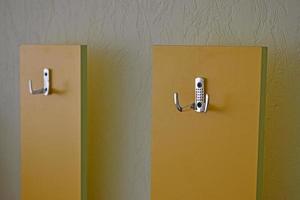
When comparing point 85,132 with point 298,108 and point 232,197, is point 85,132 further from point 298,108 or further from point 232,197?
point 298,108

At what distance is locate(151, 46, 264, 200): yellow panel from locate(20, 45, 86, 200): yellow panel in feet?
0.87

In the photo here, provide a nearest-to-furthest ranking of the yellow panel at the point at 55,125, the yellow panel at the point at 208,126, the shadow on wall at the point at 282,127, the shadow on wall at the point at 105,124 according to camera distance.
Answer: the yellow panel at the point at 208,126, the shadow on wall at the point at 282,127, the yellow panel at the point at 55,125, the shadow on wall at the point at 105,124

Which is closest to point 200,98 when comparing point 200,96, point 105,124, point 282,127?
point 200,96

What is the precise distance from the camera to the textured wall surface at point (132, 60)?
4.30 feet

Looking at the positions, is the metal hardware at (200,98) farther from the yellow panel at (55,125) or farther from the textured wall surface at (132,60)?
the yellow panel at (55,125)

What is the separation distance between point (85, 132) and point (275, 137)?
572mm

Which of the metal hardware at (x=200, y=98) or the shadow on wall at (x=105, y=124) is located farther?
the shadow on wall at (x=105, y=124)

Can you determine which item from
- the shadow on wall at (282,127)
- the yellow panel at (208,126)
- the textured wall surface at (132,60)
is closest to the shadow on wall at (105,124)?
the textured wall surface at (132,60)

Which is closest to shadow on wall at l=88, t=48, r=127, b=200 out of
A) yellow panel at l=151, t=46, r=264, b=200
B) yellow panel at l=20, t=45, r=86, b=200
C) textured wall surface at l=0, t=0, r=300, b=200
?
textured wall surface at l=0, t=0, r=300, b=200

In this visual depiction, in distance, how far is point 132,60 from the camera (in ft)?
5.01

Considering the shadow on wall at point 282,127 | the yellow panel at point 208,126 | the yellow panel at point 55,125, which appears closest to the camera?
the yellow panel at point 208,126

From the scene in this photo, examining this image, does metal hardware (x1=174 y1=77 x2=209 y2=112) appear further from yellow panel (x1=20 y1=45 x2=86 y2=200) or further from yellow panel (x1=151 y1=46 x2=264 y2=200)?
yellow panel (x1=20 y1=45 x2=86 y2=200)

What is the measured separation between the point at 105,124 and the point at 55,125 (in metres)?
0.18

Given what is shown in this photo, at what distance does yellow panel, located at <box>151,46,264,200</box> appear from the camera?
46.8 inches
